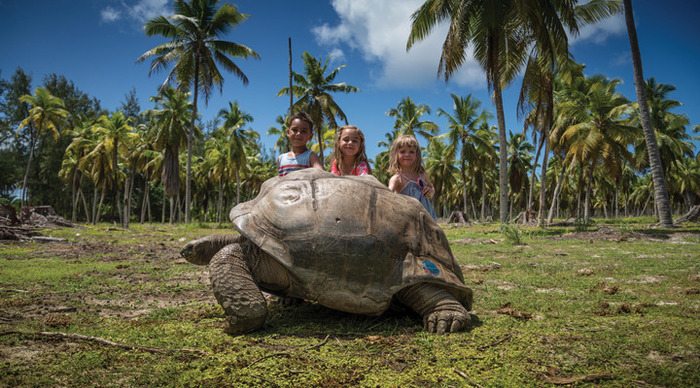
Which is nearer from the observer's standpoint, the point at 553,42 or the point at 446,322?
the point at 446,322

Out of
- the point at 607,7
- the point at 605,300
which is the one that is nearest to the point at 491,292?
the point at 605,300

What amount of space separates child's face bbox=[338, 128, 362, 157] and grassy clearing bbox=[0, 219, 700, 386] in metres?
2.00

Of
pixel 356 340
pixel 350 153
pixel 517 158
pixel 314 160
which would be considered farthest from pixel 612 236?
pixel 517 158

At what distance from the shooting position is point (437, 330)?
10.7 ft

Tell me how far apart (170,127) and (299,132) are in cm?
3045

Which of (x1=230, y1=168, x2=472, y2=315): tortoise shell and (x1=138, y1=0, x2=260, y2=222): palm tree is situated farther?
(x1=138, y1=0, x2=260, y2=222): palm tree

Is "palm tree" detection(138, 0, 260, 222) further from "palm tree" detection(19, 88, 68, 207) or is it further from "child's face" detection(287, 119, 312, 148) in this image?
"child's face" detection(287, 119, 312, 148)

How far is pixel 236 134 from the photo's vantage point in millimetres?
38344

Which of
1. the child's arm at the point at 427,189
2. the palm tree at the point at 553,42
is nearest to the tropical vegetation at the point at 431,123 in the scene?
the palm tree at the point at 553,42

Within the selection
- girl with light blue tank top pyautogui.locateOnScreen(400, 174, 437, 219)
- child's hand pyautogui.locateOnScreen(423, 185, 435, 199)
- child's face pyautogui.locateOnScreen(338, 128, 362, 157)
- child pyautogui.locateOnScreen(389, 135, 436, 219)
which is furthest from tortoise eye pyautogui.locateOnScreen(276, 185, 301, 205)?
child's hand pyautogui.locateOnScreen(423, 185, 435, 199)

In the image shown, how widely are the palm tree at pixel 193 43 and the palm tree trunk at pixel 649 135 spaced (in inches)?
889

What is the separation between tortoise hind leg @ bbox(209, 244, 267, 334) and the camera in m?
3.15

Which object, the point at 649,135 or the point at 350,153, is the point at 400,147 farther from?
the point at 649,135

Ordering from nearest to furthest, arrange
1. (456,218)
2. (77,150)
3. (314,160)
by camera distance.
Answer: (314,160) < (456,218) < (77,150)
